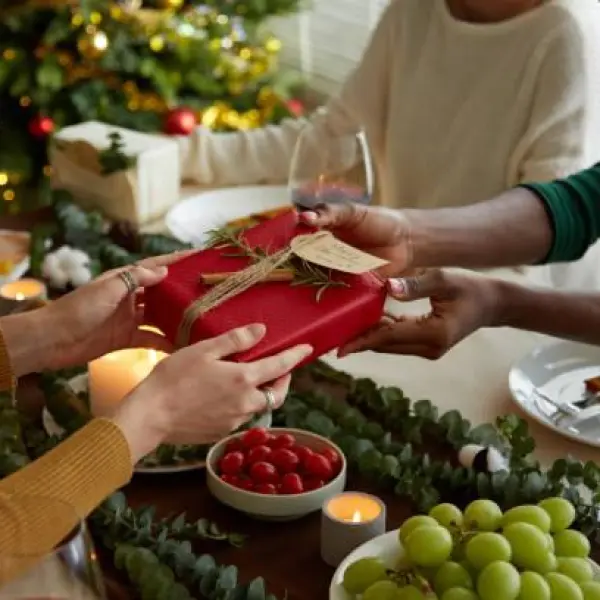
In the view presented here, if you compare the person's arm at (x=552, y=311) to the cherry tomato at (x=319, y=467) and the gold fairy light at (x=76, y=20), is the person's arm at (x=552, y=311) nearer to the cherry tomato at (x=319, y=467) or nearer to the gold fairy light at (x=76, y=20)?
the cherry tomato at (x=319, y=467)

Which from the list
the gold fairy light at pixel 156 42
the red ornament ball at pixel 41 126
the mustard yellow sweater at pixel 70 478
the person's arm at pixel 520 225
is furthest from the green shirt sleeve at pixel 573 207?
the red ornament ball at pixel 41 126

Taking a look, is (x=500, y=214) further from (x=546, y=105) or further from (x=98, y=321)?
(x=98, y=321)

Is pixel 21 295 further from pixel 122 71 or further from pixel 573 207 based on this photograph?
pixel 122 71

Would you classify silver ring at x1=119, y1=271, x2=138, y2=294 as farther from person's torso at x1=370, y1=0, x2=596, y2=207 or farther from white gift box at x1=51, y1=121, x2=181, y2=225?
person's torso at x1=370, y1=0, x2=596, y2=207

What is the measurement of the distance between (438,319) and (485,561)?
51cm

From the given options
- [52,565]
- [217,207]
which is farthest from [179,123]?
[52,565]

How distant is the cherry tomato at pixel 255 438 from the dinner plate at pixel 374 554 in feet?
0.67

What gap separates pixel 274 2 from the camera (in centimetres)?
312

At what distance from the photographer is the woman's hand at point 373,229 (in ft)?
4.29

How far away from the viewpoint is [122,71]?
3016 mm

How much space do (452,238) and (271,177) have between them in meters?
0.73

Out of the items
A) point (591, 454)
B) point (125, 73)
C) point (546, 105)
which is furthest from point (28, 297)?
point (125, 73)

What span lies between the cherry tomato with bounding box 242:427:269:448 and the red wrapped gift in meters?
0.14

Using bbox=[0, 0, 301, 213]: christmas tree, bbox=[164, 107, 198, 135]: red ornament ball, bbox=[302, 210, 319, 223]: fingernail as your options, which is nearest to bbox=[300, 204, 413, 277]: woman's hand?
bbox=[302, 210, 319, 223]: fingernail
